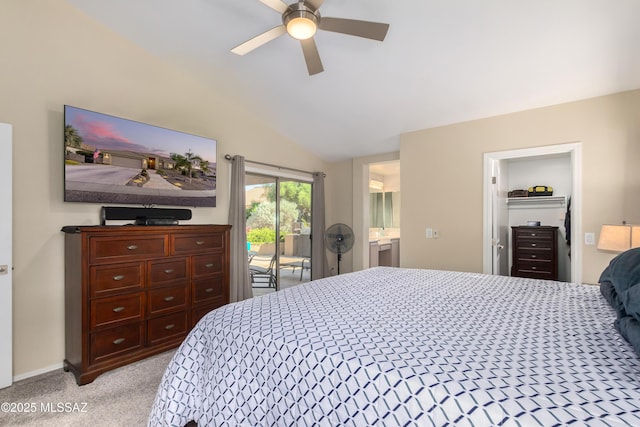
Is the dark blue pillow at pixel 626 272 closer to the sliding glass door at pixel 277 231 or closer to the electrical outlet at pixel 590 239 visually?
the electrical outlet at pixel 590 239

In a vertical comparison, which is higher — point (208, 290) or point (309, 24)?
point (309, 24)

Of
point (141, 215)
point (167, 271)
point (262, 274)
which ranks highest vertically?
point (141, 215)

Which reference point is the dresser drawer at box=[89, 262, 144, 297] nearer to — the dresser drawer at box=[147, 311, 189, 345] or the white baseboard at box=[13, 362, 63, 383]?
the dresser drawer at box=[147, 311, 189, 345]

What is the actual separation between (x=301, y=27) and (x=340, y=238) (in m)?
3.22

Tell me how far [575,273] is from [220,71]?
4.22 meters

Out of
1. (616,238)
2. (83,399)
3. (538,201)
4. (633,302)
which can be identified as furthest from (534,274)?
(83,399)

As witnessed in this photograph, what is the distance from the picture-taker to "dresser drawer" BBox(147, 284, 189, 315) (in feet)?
8.81

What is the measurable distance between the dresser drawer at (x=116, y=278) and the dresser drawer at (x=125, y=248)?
0.07m

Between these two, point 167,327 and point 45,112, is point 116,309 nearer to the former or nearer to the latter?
point 167,327

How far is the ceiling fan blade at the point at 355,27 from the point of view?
76.5 inches

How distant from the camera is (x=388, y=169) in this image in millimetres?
6504

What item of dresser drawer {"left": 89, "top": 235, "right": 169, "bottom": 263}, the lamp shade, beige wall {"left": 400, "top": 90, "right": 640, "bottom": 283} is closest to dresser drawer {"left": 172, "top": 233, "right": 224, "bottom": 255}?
dresser drawer {"left": 89, "top": 235, "right": 169, "bottom": 263}

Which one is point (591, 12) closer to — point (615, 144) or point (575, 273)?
point (615, 144)

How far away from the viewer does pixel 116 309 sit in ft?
8.09
